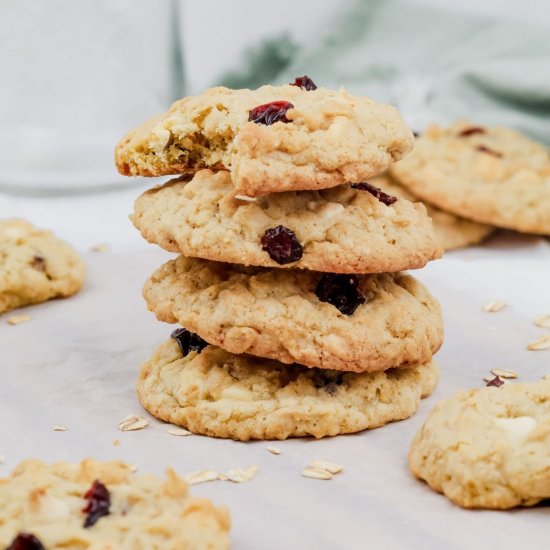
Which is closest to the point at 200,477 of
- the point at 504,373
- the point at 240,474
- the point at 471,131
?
the point at 240,474

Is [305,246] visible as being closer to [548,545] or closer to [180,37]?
[548,545]

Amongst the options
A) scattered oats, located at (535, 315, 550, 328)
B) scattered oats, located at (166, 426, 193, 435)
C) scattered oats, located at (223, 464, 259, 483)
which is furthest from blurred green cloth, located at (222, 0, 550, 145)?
scattered oats, located at (223, 464, 259, 483)

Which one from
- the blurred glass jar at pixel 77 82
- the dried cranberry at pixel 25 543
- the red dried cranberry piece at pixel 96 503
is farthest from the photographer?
the blurred glass jar at pixel 77 82

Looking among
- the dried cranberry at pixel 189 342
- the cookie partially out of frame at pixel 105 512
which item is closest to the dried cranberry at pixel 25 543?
the cookie partially out of frame at pixel 105 512

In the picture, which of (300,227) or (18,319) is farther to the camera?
(18,319)

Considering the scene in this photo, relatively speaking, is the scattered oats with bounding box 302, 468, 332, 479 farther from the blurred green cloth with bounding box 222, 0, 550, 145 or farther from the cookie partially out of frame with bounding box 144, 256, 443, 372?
the blurred green cloth with bounding box 222, 0, 550, 145

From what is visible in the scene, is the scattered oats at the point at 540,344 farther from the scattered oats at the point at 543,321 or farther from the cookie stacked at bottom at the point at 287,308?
the cookie stacked at bottom at the point at 287,308

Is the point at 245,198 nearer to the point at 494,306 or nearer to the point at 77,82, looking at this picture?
the point at 494,306
